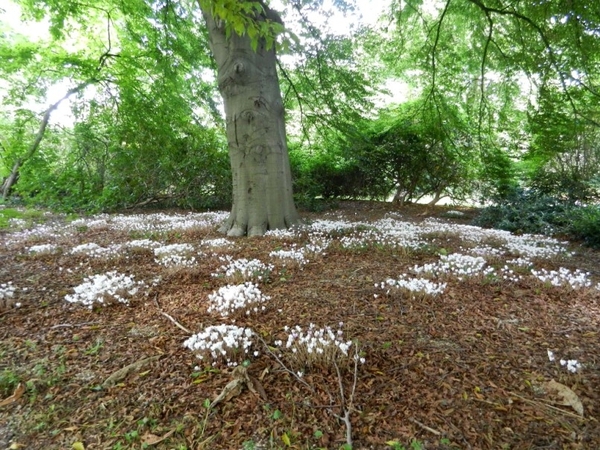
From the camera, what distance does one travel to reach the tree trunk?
7.36 m

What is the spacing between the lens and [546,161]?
1064 centimetres

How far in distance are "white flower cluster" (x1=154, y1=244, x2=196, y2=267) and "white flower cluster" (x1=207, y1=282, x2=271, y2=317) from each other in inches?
59.5

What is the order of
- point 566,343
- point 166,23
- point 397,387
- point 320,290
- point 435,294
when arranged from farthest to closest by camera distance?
point 166,23 → point 320,290 → point 435,294 → point 566,343 → point 397,387

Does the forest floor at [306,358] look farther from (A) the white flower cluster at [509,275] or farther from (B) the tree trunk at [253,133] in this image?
(B) the tree trunk at [253,133]

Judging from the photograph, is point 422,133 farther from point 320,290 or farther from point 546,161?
point 320,290

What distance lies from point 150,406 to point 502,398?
Answer: 257cm

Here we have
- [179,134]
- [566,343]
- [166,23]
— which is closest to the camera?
[566,343]

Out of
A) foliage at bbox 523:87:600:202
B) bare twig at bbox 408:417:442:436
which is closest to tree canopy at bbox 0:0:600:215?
foliage at bbox 523:87:600:202

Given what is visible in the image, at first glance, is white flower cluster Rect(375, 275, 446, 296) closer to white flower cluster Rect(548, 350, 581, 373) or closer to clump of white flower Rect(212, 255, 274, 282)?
white flower cluster Rect(548, 350, 581, 373)

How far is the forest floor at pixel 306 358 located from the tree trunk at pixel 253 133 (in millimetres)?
2430

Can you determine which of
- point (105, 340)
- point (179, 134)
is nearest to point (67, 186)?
point (179, 134)

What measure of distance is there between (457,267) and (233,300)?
3.61 metres

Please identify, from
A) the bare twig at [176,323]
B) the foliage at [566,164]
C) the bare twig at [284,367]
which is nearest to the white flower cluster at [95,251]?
the bare twig at [176,323]

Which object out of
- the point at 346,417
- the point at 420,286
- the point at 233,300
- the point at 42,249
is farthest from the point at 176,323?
the point at 42,249
